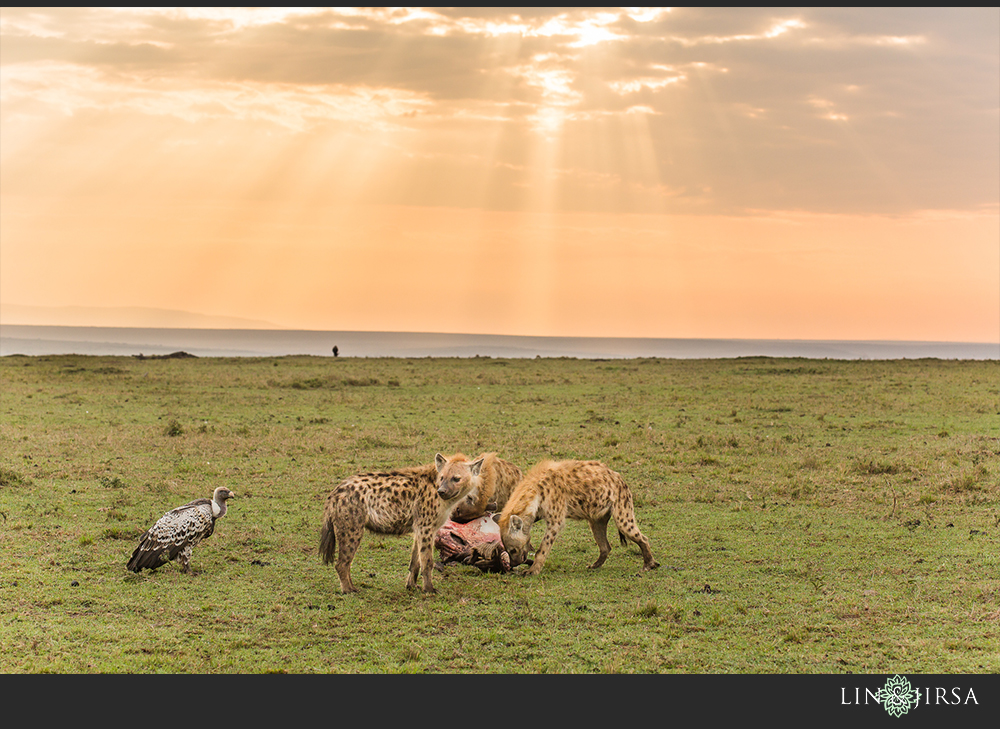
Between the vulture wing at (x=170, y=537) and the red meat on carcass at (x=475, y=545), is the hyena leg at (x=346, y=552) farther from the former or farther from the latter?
the vulture wing at (x=170, y=537)

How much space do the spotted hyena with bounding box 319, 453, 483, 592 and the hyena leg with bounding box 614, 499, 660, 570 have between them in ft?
6.78

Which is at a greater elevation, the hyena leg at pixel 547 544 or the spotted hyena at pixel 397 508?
the spotted hyena at pixel 397 508

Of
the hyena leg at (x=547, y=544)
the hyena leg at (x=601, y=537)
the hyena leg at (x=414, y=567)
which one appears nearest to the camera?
the hyena leg at (x=414, y=567)

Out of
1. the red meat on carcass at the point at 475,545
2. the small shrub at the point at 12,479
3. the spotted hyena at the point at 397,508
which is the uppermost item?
the spotted hyena at the point at 397,508

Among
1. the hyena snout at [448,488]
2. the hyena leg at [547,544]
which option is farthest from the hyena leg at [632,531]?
the hyena snout at [448,488]

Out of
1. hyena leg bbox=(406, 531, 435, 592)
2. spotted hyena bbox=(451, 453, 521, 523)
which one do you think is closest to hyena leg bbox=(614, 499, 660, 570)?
spotted hyena bbox=(451, 453, 521, 523)

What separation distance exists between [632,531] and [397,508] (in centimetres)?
302

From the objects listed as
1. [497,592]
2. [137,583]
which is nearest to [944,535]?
[497,592]

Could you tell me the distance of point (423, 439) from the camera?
20.1 metres

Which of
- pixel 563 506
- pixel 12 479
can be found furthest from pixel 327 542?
pixel 12 479

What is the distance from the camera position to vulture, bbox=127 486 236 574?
9.48 meters

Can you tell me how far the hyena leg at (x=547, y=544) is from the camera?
988 centimetres
